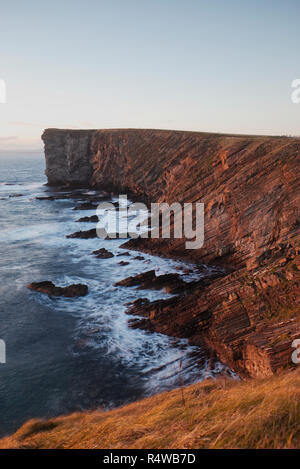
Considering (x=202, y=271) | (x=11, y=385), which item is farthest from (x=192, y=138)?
(x=11, y=385)

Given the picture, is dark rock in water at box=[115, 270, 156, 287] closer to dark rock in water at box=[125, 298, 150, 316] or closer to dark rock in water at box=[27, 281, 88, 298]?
dark rock in water at box=[27, 281, 88, 298]

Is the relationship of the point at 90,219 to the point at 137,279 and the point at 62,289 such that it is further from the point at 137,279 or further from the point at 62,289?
the point at 137,279

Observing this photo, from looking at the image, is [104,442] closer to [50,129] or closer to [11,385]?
[11,385]

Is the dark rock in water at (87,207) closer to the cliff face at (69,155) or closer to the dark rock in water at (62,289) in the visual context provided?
the cliff face at (69,155)

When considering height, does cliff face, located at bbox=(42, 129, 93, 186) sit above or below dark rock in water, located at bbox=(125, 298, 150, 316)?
above

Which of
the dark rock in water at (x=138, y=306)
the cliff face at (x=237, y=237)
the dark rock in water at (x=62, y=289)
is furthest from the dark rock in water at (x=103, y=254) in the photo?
the dark rock in water at (x=138, y=306)

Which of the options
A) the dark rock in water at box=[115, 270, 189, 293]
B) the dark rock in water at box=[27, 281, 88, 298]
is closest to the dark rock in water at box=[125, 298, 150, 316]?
the dark rock in water at box=[115, 270, 189, 293]
